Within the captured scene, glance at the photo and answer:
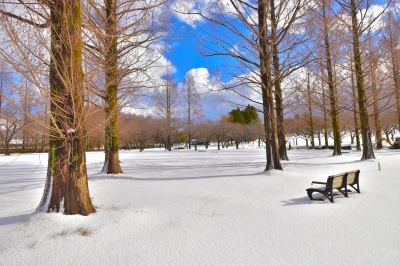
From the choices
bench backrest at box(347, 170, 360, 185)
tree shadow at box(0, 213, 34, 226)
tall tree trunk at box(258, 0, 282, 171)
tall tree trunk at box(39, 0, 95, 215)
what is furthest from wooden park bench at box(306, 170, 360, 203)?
tree shadow at box(0, 213, 34, 226)

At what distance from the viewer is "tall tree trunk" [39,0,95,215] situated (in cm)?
408

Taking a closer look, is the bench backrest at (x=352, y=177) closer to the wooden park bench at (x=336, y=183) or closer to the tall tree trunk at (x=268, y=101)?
the wooden park bench at (x=336, y=183)

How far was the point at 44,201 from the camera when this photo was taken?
4.32 metres

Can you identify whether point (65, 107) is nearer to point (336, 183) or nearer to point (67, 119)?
point (67, 119)

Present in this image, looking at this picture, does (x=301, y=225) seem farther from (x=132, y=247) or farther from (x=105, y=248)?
(x=105, y=248)

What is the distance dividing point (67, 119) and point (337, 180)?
5489 millimetres

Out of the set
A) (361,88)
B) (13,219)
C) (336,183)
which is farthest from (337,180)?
(361,88)

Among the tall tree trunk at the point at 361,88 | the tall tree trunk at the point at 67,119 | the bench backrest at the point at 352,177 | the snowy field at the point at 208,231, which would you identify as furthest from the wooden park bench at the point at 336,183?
the tall tree trunk at the point at 361,88

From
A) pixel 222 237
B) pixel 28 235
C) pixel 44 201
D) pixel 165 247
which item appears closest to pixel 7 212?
pixel 44 201

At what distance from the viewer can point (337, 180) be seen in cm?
557

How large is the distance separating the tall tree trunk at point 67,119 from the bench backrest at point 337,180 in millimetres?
4741

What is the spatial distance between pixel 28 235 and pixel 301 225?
402 cm

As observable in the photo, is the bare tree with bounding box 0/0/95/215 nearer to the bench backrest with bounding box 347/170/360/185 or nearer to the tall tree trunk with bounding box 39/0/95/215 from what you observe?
the tall tree trunk with bounding box 39/0/95/215

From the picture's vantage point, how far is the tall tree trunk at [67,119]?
13.4 feet
